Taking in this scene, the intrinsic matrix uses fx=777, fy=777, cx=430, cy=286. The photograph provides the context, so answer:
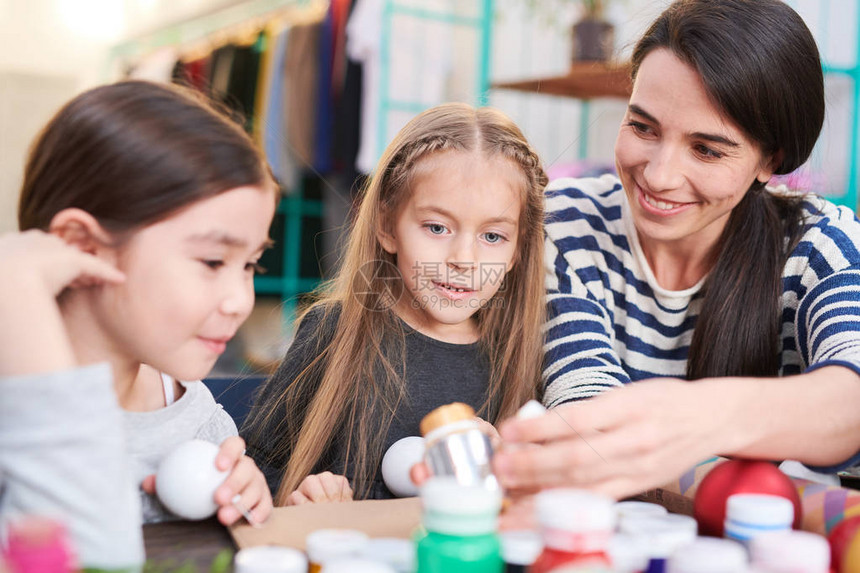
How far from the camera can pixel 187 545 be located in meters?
0.58

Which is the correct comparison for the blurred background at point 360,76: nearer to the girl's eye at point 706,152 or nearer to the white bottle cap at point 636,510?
the girl's eye at point 706,152

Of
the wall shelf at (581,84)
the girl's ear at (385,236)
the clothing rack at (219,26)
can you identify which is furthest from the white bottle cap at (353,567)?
the clothing rack at (219,26)

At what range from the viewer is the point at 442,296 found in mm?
1065

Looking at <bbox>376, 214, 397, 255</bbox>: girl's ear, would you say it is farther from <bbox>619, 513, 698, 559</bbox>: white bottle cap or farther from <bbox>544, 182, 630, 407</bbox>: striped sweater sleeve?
<bbox>619, 513, 698, 559</bbox>: white bottle cap

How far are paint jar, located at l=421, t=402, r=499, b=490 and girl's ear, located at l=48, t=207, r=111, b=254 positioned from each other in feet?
1.03

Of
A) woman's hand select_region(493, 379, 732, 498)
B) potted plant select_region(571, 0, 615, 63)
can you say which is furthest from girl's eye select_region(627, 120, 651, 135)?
potted plant select_region(571, 0, 615, 63)

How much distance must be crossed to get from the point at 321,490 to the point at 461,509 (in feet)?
1.59

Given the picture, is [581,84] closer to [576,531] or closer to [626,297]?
[626,297]

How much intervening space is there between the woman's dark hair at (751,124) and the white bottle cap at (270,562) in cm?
74

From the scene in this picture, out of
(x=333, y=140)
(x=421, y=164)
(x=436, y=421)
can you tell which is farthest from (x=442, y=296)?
(x=333, y=140)

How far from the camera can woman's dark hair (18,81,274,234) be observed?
633mm

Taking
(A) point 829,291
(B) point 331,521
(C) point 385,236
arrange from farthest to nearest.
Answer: (C) point 385,236 → (A) point 829,291 → (B) point 331,521

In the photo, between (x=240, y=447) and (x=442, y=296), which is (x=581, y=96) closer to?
(x=442, y=296)

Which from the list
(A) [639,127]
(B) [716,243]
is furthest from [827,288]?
(A) [639,127]
